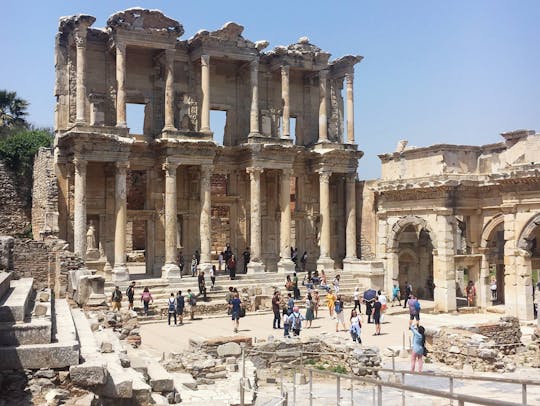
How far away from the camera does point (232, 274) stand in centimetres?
2909

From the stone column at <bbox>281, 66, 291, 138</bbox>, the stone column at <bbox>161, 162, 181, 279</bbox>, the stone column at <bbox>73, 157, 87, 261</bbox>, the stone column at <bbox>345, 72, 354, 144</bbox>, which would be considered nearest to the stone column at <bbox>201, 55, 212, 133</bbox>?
the stone column at <bbox>161, 162, 181, 279</bbox>

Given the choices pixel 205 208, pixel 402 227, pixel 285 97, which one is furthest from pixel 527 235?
pixel 285 97

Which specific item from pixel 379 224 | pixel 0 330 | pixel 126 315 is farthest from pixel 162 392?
pixel 379 224

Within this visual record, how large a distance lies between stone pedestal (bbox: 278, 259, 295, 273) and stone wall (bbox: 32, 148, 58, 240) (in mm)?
10000

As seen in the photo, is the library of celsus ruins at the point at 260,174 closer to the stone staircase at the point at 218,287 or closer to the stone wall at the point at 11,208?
the stone staircase at the point at 218,287

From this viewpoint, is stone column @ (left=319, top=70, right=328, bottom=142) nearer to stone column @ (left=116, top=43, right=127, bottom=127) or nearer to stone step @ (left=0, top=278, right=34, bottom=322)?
stone column @ (left=116, top=43, right=127, bottom=127)

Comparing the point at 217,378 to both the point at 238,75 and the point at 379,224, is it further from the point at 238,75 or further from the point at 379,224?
the point at 238,75

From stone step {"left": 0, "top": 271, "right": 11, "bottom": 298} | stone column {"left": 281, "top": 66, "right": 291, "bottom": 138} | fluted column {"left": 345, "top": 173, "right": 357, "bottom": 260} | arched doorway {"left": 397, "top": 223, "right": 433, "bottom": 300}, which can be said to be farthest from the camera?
fluted column {"left": 345, "top": 173, "right": 357, "bottom": 260}

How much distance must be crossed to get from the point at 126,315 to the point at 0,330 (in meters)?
10.1

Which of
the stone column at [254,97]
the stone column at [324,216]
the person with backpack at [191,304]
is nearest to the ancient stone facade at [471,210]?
the stone column at [324,216]

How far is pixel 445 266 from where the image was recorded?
26.9m

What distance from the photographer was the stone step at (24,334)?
29.9ft

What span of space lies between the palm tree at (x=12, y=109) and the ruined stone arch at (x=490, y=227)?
28089mm

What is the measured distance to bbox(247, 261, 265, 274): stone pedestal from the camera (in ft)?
98.6
